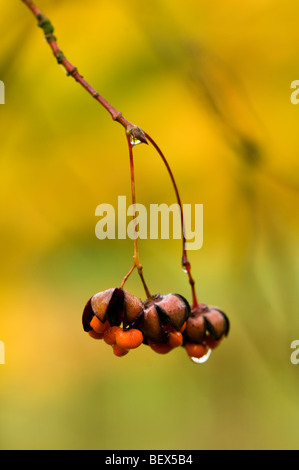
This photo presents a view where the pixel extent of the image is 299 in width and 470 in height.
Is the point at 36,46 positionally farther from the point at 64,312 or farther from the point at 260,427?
the point at 260,427

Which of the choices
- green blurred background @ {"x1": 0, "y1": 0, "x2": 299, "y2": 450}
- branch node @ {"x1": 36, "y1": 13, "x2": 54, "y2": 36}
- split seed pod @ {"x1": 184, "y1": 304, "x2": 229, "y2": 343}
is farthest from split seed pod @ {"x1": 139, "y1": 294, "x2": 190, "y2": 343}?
green blurred background @ {"x1": 0, "y1": 0, "x2": 299, "y2": 450}

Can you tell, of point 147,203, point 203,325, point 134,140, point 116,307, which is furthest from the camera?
point 147,203

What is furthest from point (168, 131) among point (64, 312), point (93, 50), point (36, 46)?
point (64, 312)

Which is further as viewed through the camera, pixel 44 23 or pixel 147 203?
pixel 147 203

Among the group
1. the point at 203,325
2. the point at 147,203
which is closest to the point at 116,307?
the point at 203,325

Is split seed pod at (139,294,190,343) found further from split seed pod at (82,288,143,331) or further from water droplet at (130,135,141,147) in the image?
water droplet at (130,135,141,147)

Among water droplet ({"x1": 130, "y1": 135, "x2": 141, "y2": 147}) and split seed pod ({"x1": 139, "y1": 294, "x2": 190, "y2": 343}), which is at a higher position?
water droplet ({"x1": 130, "y1": 135, "x2": 141, "y2": 147})

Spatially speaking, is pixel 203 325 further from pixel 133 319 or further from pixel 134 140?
pixel 134 140
